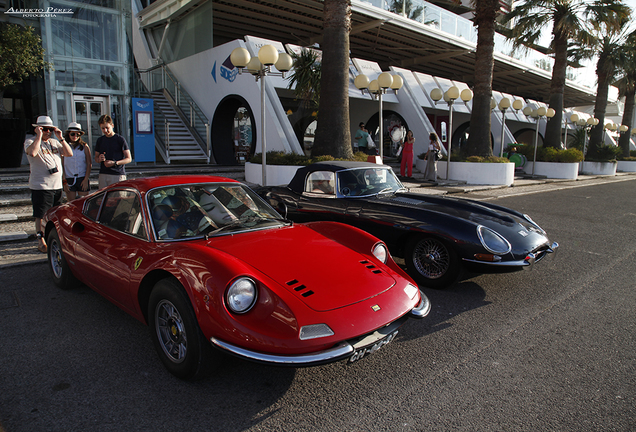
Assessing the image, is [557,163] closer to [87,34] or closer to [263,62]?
[263,62]

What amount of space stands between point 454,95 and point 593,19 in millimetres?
10104

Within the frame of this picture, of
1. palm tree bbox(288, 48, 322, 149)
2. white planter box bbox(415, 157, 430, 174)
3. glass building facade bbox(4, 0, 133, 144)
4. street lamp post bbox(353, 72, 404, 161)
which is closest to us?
street lamp post bbox(353, 72, 404, 161)

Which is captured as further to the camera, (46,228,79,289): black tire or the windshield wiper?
(46,228,79,289): black tire

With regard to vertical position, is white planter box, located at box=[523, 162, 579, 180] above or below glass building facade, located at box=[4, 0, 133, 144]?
below

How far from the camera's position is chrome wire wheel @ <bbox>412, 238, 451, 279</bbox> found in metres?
4.30

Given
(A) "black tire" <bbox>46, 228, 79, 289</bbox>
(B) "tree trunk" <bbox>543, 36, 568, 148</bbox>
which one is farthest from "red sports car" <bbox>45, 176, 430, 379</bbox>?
(B) "tree trunk" <bbox>543, 36, 568, 148</bbox>

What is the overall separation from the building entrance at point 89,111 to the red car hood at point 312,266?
13.1m

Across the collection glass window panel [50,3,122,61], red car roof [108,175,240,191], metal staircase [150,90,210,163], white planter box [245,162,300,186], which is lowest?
white planter box [245,162,300,186]

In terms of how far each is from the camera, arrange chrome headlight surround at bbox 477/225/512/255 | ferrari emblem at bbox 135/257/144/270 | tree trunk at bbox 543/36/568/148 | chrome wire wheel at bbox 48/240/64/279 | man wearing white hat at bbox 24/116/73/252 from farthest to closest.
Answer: tree trunk at bbox 543/36/568/148
man wearing white hat at bbox 24/116/73/252
chrome wire wheel at bbox 48/240/64/279
chrome headlight surround at bbox 477/225/512/255
ferrari emblem at bbox 135/257/144/270

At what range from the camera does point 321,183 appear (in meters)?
5.46

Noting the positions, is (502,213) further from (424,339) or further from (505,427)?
(505,427)

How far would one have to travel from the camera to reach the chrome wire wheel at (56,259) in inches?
163

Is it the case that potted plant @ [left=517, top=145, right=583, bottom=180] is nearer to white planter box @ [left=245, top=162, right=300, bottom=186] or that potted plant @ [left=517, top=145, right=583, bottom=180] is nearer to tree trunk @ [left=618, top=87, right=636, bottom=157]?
white planter box @ [left=245, top=162, right=300, bottom=186]

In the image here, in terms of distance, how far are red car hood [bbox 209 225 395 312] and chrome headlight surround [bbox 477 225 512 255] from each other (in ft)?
5.04
